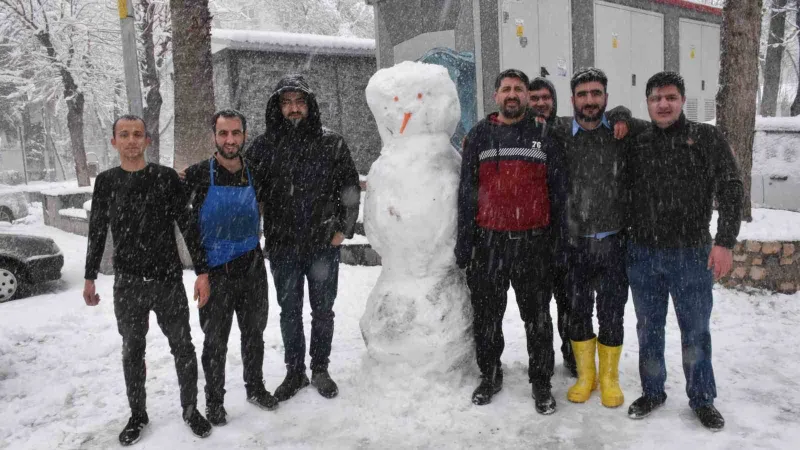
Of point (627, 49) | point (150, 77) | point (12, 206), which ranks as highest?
point (150, 77)

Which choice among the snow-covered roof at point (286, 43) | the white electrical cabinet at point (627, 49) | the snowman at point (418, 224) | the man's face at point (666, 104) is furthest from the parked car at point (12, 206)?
the man's face at point (666, 104)

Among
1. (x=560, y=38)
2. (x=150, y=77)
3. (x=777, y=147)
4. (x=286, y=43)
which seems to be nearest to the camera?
(x=777, y=147)

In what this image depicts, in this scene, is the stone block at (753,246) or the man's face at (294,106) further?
the stone block at (753,246)

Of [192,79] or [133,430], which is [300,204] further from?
[192,79]

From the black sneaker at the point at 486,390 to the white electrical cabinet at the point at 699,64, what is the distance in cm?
965

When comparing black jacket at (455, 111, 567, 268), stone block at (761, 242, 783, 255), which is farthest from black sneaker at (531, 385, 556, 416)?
stone block at (761, 242, 783, 255)

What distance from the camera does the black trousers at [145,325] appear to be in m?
3.36

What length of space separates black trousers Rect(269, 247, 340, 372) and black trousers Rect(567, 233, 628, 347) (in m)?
1.54

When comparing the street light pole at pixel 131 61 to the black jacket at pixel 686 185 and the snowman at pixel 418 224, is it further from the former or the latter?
the black jacket at pixel 686 185

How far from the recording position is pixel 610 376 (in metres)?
3.70

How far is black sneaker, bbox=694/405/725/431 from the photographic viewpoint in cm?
330

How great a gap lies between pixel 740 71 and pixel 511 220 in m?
4.23

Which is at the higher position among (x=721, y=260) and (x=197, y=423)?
(x=721, y=260)

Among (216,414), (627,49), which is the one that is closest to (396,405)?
(216,414)
